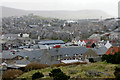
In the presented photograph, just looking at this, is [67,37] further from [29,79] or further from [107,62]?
[29,79]

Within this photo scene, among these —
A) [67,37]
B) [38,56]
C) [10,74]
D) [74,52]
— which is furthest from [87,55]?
[67,37]

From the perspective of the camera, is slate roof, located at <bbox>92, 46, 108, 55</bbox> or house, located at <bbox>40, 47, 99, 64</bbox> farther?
slate roof, located at <bbox>92, 46, 108, 55</bbox>

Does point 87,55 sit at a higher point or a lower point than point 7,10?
lower

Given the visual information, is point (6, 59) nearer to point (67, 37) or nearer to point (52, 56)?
point (52, 56)

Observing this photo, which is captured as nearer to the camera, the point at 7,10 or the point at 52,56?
the point at 52,56

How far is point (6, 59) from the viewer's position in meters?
→ 23.4

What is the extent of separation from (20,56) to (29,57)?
6.66 ft

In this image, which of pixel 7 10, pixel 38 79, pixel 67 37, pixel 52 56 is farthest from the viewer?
pixel 7 10

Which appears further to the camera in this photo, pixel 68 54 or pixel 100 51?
pixel 100 51

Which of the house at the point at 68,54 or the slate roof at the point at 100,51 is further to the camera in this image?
the slate roof at the point at 100,51

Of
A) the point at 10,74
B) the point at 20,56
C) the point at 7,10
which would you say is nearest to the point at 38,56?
the point at 20,56

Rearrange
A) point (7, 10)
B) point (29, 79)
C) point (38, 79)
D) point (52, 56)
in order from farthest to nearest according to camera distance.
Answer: point (7, 10), point (52, 56), point (29, 79), point (38, 79)

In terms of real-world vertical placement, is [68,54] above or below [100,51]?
below

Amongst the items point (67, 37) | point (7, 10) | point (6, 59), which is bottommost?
point (6, 59)
